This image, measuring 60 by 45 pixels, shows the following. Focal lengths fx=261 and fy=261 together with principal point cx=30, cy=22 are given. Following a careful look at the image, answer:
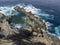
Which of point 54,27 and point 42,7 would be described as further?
point 42,7

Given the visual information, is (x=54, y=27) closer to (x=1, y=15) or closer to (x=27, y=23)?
(x=27, y=23)

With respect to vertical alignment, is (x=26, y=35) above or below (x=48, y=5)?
below

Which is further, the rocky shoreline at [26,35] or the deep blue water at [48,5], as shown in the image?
the deep blue water at [48,5]

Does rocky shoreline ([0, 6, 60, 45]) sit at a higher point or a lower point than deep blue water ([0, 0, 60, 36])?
lower

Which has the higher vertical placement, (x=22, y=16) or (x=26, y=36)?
(x=22, y=16)

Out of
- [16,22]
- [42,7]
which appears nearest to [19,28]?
[16,22]

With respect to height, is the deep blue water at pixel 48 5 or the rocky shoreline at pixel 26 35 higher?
the deep blue water at pixel 48 5

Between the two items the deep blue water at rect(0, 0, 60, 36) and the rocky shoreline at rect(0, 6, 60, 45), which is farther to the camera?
the deep blue water at rect(0, 0, 60, 36)

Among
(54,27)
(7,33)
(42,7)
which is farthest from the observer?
(42,7)
